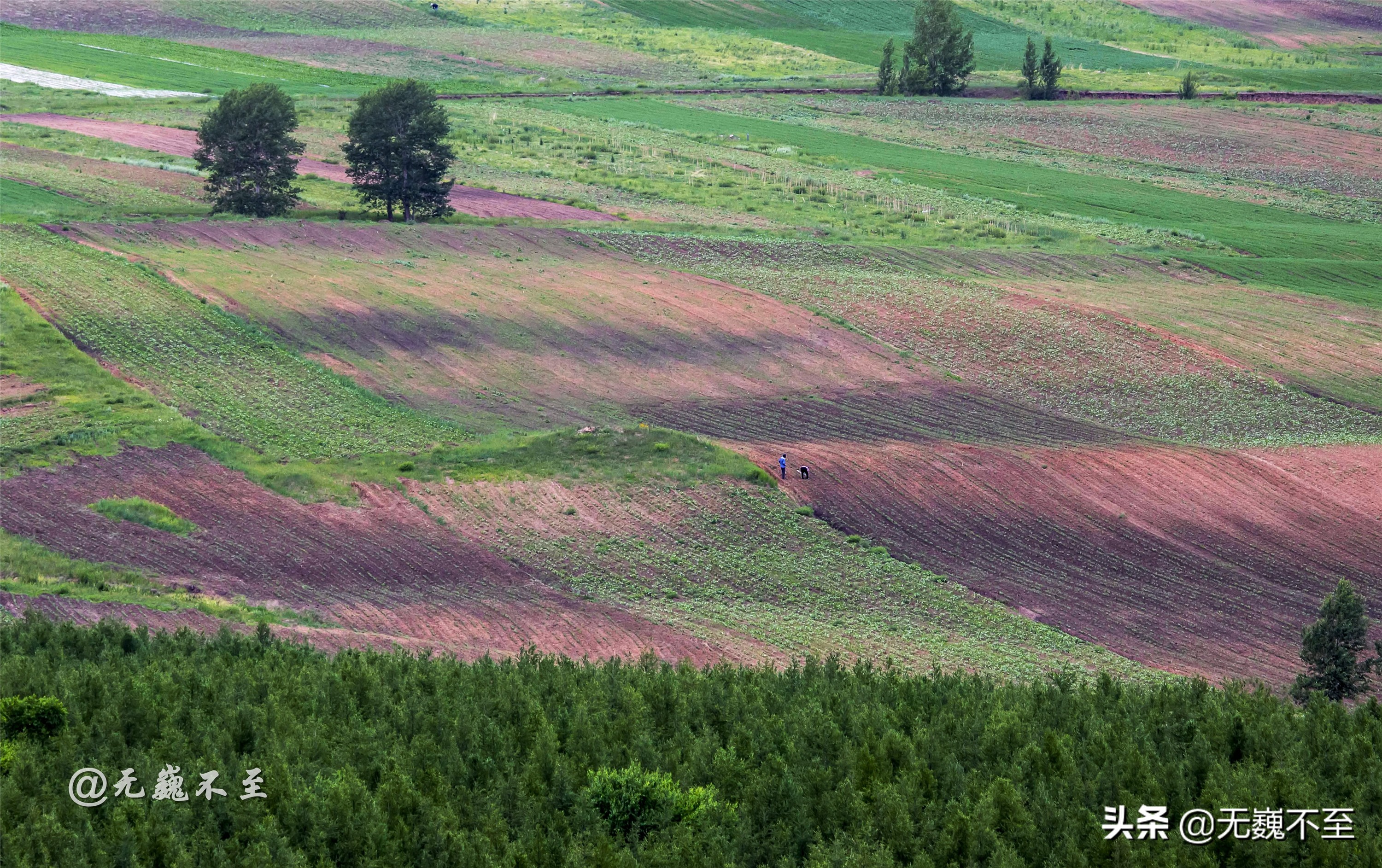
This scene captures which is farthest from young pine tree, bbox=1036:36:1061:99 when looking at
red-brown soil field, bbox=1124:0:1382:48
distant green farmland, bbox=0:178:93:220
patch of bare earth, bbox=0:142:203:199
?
distant green farmland, bbox=0:178:93:220

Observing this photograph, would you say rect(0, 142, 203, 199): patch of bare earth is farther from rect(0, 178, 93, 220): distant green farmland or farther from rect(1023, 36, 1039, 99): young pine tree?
rect(1023, 36, 1039, 99): young pine tree

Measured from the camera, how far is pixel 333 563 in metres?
36.1

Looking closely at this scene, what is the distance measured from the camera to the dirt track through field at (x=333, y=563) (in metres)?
32.6

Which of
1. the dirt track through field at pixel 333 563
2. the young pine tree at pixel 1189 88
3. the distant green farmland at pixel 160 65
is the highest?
the young pine tree at pixel 1189 88

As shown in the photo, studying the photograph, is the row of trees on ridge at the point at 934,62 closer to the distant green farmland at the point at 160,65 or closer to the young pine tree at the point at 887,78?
the young pine tree at the point at 887,78

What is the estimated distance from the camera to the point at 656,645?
106 feet

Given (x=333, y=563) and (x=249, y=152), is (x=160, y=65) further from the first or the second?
(x=333, y=563)

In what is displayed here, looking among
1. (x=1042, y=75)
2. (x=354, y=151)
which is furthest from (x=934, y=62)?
(x=354, y=151)

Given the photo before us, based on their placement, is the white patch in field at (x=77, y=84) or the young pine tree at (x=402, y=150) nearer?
the young pine tree at (x=402, y=150)

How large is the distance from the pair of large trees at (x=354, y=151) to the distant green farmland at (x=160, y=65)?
39.0 m

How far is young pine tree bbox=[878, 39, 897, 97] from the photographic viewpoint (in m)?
116

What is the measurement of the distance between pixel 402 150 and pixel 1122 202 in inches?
1581

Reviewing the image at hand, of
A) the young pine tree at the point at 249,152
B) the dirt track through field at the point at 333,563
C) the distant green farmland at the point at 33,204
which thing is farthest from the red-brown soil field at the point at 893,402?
the dirt track through field at the point at 333,563

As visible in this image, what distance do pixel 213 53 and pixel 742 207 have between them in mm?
63545
